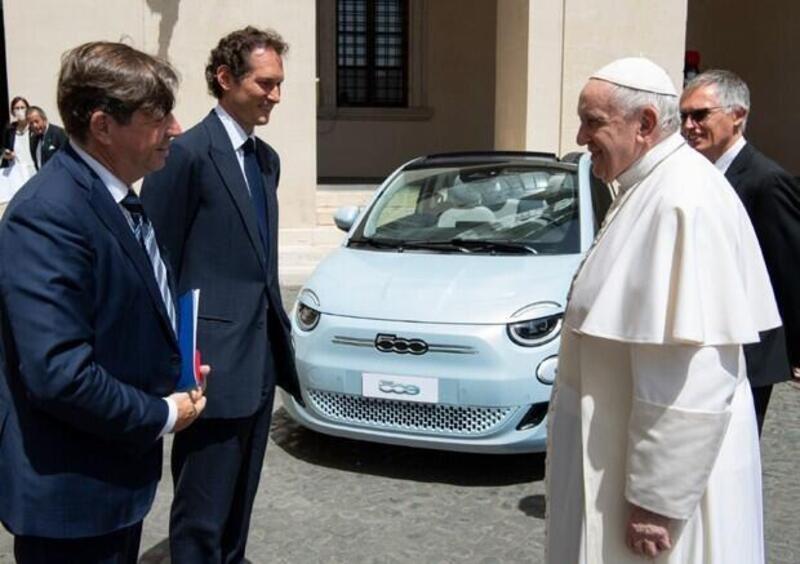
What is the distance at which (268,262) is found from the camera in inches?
126

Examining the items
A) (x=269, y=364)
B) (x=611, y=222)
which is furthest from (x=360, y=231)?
(x=611, y=222)

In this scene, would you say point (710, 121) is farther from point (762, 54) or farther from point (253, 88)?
point (762, 54)

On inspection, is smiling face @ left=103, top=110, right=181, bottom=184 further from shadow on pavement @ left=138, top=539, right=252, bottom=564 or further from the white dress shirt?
shadow on pavement @ left=138, top=539, right=252, bottom=564

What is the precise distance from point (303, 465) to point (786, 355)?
106 inches

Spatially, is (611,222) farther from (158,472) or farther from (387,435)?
(387,435)

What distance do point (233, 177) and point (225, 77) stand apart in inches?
13.9

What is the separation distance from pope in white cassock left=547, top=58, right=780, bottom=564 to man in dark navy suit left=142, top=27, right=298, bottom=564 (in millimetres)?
1152

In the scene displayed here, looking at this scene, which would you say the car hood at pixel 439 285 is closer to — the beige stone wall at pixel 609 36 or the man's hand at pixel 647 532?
the man's hand at pixel 647 532

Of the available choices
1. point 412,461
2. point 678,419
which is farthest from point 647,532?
point 412,461

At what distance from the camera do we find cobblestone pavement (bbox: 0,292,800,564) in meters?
4.03

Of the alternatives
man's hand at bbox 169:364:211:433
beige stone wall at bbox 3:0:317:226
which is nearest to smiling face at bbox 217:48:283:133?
man's hand at bbox 169:364:211:433

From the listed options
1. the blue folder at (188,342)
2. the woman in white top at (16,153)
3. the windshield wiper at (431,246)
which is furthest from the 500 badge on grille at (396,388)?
the woman in white top at (16,153)

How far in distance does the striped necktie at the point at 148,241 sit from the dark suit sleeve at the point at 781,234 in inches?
84.5

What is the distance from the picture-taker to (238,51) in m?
3.10
